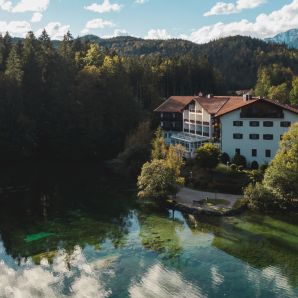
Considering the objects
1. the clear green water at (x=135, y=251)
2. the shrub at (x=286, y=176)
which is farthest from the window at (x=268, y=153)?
the clear green water at (x=135, y=251)

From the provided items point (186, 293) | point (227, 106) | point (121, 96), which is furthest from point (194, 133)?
point (186, 293)

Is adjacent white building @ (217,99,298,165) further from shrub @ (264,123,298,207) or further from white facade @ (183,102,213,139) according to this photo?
shrub @ (264,123,298,207)

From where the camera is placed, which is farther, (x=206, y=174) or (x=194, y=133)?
(x=194, y=133)

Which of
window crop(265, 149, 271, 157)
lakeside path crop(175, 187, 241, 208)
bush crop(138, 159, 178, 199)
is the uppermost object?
window crop(265, 149, 271, 157)

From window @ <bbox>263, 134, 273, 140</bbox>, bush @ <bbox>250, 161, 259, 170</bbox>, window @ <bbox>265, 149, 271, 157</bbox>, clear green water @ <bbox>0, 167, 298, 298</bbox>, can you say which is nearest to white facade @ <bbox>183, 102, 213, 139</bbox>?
window @ <bbox>263, 134, 273, 140</bbox>

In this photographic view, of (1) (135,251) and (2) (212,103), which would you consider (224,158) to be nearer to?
(2) (212,103)

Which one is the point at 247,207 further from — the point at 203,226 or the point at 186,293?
the point at 186,293
